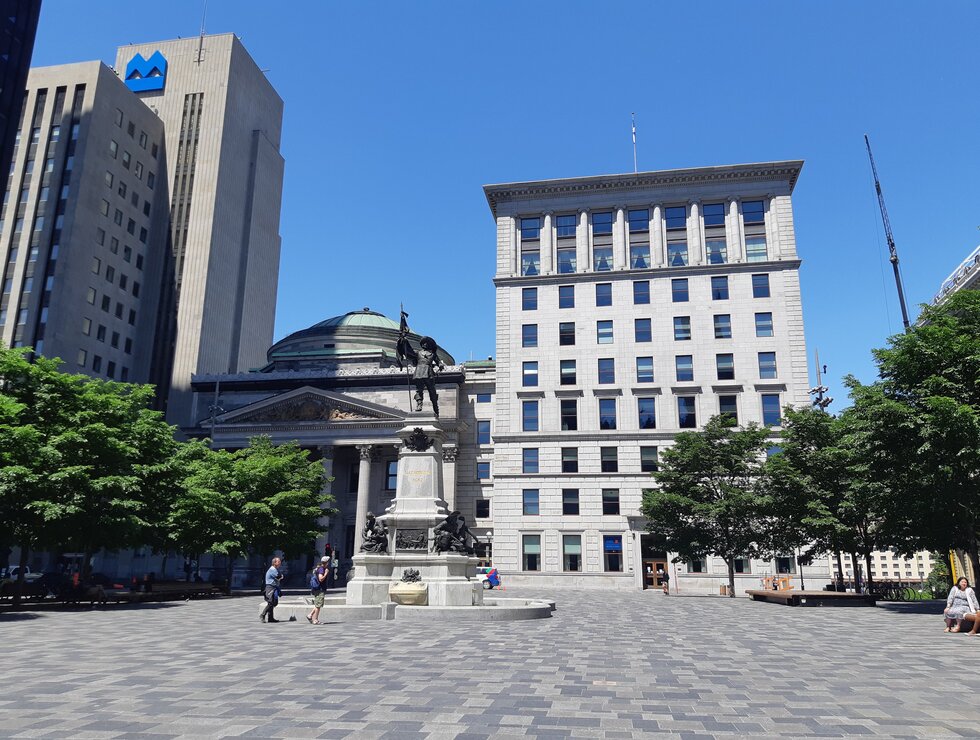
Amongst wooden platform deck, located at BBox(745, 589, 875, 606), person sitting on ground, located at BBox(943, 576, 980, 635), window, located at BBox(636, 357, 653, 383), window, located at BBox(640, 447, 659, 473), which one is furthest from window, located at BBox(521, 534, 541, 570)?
person sitting on ground, located at BBox(943, 576, 980, 635)

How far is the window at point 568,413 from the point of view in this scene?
59750 millimetres

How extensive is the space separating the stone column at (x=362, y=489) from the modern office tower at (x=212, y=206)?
28802 millimetres

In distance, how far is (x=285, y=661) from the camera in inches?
543

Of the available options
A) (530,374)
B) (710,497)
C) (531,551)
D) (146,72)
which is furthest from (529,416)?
(146,72)

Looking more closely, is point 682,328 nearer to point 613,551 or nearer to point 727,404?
point 727,404

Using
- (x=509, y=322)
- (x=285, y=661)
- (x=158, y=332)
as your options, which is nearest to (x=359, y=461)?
(x=509, y=322)

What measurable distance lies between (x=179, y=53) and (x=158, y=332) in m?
43.2

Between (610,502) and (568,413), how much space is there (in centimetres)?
816

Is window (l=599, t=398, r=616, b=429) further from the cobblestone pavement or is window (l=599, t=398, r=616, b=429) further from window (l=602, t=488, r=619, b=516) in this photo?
the cobblestone pavement

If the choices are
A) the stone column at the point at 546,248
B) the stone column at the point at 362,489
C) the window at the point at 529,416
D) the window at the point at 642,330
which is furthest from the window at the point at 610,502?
the stone column at the point at 362,489

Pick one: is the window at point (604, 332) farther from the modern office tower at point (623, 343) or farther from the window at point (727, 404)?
the window at point (727, 404)

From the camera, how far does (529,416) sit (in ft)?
198

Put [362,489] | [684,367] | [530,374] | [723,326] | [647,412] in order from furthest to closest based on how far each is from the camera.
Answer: [362,489], [530,374], [723,326], [684,367], [647,412]

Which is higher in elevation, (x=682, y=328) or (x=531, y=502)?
(x=682, y=328)
